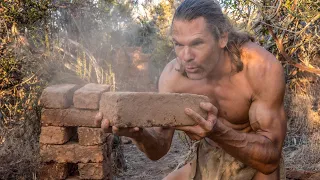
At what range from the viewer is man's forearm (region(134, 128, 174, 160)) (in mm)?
2302

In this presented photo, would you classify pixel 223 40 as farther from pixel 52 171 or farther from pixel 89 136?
pixel 52 171

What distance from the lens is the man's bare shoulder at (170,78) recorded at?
2.65 meters

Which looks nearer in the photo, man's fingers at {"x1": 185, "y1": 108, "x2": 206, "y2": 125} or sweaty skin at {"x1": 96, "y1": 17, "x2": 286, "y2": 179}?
man's fingers at {"x1": 185, "y1": 108, "x2": 206, "y2": 125}

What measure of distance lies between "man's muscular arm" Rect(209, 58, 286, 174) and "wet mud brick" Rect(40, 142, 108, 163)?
8.60ft

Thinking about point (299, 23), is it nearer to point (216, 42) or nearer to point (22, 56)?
point (216, 42)

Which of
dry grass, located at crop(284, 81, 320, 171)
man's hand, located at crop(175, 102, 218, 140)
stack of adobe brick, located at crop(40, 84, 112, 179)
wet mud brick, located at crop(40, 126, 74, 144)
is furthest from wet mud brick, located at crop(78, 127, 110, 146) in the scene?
dry grass, located at crop(284, 81, 320, 171)

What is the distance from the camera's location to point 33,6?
577cm

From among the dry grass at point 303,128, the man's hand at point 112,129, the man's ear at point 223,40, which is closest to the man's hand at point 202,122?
the man's hand at point 112,129

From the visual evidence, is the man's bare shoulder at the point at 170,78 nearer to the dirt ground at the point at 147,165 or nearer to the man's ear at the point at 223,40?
the man's ear at the point at 223,40

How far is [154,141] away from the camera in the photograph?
7.87ft

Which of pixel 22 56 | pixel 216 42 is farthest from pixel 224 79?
pixel 22 56

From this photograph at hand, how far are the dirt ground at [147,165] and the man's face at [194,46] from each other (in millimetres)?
3886

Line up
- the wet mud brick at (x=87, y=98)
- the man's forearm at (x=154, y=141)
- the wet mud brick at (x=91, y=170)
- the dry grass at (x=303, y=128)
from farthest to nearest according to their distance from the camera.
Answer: the dry grass at (x=303, y=128) → the wet mud brick at (x=91, y=170) → the wet mud brick at (x=87, y=98) → the man's forearm at (x=154, y=141)

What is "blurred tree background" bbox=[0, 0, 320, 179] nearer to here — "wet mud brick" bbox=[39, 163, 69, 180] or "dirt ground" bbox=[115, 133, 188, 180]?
"wet mud brick" bbox=[39, 163, 69, 180]
